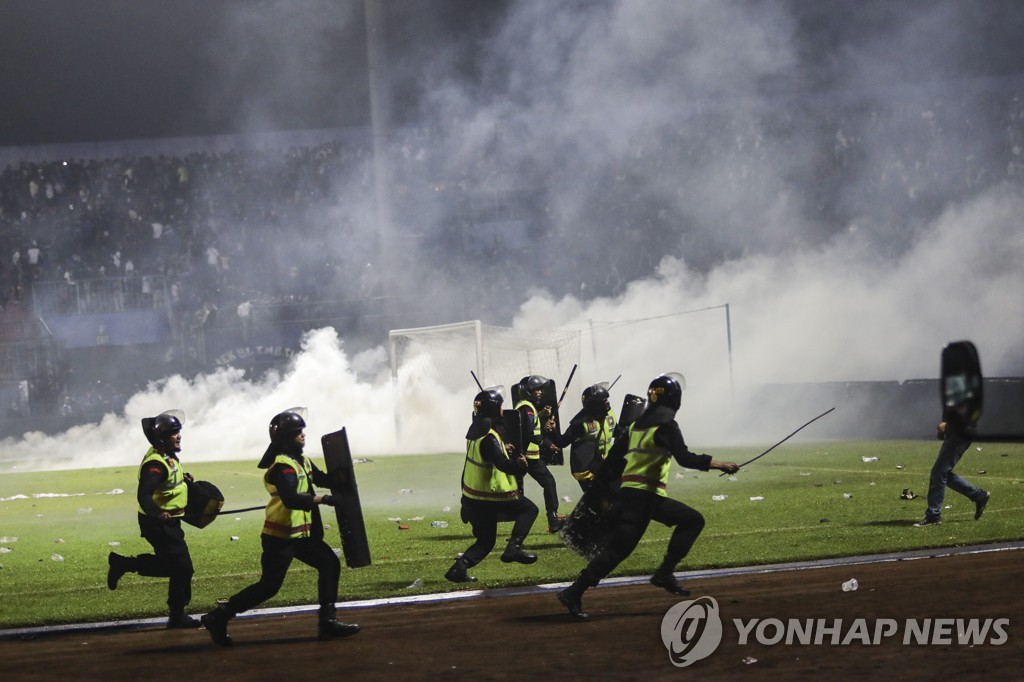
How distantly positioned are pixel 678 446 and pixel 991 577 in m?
2.63

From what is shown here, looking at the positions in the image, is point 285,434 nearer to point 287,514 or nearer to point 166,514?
point 287,514

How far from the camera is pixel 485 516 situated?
33.0 feet

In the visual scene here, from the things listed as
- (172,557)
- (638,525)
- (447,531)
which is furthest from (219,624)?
(447,531)

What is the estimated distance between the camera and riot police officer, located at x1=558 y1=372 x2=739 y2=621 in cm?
803

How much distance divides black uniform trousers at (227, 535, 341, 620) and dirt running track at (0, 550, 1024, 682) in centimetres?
28

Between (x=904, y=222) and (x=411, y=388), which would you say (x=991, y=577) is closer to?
(x=411, y=388)

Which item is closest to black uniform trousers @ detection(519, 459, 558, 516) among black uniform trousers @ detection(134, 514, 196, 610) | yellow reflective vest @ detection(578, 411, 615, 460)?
yellow reflective vest @ detection(578, 411, 615, 460)

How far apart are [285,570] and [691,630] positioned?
2550 mm

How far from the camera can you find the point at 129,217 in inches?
1746

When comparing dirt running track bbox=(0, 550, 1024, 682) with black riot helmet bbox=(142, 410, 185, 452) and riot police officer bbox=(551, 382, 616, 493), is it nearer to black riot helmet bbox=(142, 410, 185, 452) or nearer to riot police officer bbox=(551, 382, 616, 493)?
black riot helmet bbox=(142, 410, 185, 452)

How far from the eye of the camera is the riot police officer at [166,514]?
344 inches

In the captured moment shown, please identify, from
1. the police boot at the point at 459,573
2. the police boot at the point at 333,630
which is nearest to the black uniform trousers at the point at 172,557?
the police boot at the point at 333,630

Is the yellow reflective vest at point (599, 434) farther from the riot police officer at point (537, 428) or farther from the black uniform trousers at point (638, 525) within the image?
the black uniform trousers at point (638, 525)

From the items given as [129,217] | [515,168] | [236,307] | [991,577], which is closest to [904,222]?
[515,168]
